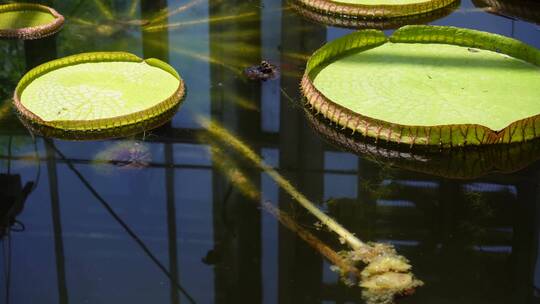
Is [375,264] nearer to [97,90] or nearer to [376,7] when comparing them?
[97,90]

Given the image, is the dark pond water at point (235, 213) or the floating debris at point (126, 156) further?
the floating debris at point (126, 156)

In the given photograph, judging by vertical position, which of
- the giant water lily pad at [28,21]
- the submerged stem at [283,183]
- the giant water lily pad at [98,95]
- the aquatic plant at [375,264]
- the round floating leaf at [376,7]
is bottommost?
the aquatic plant at [375,264]

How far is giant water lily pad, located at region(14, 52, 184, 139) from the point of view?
3.11m

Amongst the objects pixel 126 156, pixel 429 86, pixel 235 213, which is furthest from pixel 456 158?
pixel 126 156

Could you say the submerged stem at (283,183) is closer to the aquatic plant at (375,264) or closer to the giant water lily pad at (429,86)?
the aquatic plant at (375,264)

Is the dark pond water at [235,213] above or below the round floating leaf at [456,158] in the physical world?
below

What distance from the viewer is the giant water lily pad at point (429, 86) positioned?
293 centimetres

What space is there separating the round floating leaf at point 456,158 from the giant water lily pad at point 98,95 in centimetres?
84

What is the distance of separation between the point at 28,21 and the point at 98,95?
1280 mm

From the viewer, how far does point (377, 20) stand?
4.23 m

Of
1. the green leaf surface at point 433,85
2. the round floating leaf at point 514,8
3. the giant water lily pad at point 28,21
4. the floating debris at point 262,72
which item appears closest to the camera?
the green leaf surface at point 433,85

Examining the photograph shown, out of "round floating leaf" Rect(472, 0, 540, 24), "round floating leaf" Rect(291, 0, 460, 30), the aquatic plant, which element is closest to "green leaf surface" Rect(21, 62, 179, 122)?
the aquatic plant

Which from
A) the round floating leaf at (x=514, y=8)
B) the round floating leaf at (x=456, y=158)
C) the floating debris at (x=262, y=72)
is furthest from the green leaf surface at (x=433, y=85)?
the round floating leaf at (x=514, y=8)

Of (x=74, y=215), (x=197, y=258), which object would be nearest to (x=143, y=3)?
(x=74, y=215)
